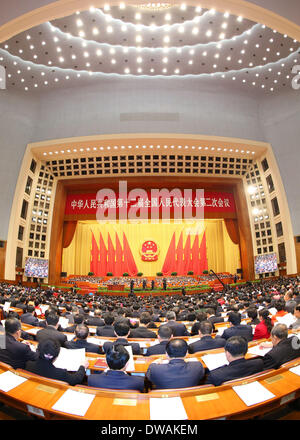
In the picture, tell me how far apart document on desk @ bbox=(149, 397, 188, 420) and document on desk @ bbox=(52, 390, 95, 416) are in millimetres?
375

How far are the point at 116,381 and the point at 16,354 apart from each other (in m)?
1.06

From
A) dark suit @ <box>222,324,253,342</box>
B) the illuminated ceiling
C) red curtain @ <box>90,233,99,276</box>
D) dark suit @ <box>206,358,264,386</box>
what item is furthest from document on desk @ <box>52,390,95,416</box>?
red curtain @ <box>90,233,99,276</box>

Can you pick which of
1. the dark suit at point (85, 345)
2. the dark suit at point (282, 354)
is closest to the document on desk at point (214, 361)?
the dark suit at point (282, 354)

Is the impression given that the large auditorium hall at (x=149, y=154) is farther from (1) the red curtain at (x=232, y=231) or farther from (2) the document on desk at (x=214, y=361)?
(2) the document on desk at (x=214, y=361)

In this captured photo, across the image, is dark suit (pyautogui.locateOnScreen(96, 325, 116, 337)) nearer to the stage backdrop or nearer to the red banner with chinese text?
the red banner with chinese text

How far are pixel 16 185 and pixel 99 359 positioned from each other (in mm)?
18734

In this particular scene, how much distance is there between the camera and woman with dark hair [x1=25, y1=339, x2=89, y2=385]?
6.71 ft

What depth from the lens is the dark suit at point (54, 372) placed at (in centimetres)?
204

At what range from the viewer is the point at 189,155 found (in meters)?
20.7

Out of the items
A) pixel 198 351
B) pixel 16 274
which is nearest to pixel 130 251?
pixel 16 274

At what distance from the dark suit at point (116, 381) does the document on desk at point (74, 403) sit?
261 mm

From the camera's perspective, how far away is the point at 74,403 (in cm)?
155

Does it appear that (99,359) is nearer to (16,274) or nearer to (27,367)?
(27,367)

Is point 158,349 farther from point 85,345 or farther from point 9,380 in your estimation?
point 9,380
